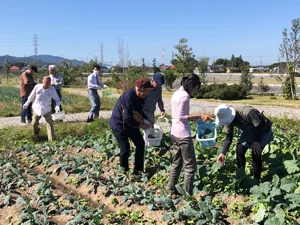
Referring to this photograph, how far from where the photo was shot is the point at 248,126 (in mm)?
3906

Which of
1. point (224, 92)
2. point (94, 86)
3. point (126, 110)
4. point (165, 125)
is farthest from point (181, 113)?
point (224, 92)

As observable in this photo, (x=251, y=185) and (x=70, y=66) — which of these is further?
(x=70, y=66)

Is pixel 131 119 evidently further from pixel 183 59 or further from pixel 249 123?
pixel 183 59

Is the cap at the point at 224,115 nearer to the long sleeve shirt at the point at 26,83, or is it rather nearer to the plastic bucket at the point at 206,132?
the plastic bucket at the point at 206,132

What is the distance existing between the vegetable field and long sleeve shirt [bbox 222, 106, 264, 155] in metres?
0.42

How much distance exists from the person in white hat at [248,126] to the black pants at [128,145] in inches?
51.3

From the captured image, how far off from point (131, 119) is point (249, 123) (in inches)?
60.2

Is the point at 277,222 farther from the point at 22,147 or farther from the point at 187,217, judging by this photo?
the point at 22,147

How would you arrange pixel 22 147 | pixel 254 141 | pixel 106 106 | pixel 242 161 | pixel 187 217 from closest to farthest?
pixel 187 217 < pixel 254 141 < pixel 242 161 < pixel 22 147 < pixel 106 106

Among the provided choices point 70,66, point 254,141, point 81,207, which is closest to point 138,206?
point 81,207

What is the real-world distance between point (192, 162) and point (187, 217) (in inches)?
24.7

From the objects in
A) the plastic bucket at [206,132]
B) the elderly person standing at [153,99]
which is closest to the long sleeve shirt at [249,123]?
the plastic bucket at [206,132]

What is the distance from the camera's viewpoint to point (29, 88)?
958 cm

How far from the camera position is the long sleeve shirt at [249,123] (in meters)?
3.78
